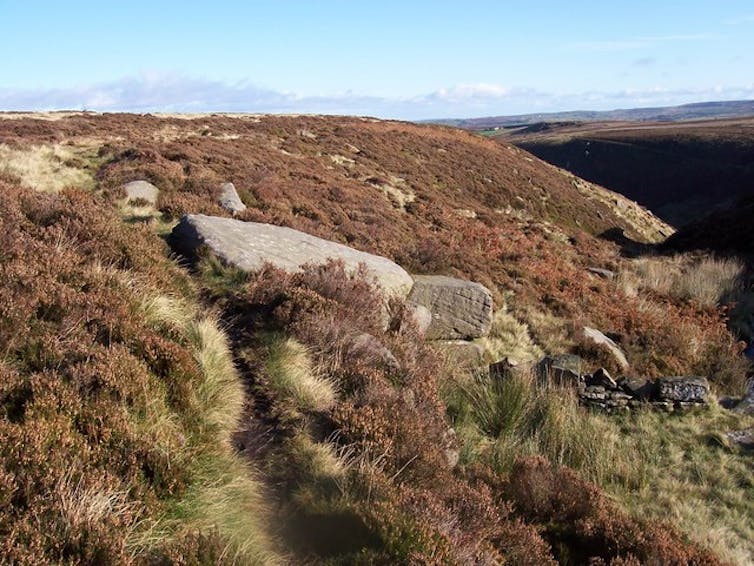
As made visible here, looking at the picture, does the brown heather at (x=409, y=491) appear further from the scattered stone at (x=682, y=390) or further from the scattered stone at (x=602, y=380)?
the scattered stone at (x=682, y=390)

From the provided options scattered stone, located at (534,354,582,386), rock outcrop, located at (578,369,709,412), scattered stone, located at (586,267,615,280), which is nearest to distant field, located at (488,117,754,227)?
scattered stone, located at (586,267,615,280)

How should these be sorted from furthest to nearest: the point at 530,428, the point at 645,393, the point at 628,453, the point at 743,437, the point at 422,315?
the point at 422,315 → the point at 645,393 → the point at 743,437 → the point at 628,453 → the point at 530,428

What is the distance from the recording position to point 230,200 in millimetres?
12961

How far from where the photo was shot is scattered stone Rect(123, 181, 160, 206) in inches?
462

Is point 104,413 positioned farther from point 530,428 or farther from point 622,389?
point 622,389

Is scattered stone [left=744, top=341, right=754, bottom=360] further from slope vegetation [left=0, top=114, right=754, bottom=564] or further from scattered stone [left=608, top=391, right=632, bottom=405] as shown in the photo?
scattered stone [left=608, top=391, right=632, bottom=405]

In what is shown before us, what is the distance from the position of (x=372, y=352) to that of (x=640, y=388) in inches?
204

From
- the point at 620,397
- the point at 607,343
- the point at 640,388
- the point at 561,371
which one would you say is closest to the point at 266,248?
the point at 561,371

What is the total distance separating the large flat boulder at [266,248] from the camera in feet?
25.4

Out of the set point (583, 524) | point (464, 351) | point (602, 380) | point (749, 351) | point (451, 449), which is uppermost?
point (451, 449)

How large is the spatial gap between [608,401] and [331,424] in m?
5.67

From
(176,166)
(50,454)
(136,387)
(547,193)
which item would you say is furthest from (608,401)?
(547,193)

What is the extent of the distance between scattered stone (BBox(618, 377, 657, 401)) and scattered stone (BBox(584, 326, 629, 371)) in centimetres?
174

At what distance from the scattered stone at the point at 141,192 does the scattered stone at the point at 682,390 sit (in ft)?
33.4
